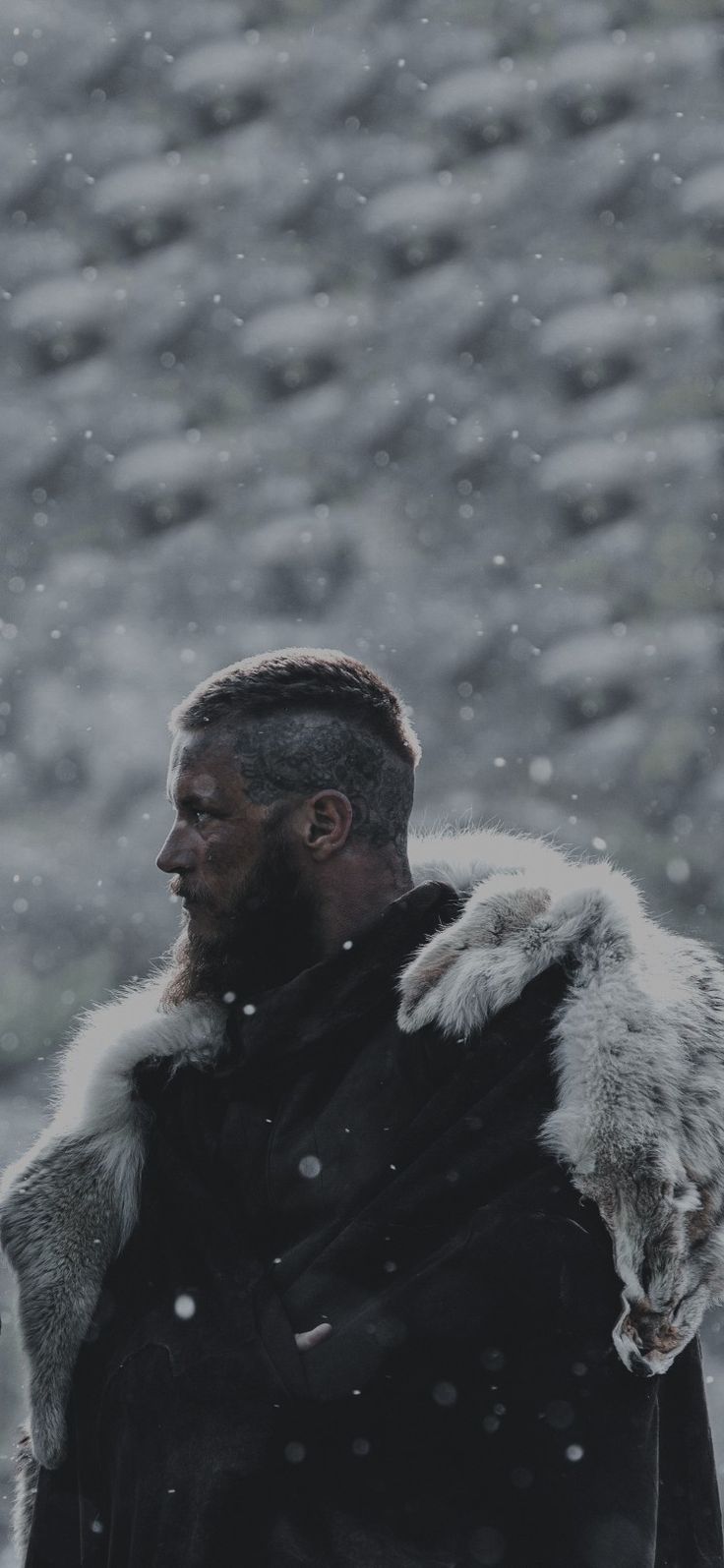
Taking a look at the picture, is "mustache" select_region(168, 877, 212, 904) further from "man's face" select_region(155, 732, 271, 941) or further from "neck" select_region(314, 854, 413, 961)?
"neck" select_region(314, 854, 413, 961)

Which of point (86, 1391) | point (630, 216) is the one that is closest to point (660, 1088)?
point (86, 1391)

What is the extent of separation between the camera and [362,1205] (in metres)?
1.65

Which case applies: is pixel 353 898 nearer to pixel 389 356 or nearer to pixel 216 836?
pixel 216 836

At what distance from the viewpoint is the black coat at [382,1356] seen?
1.50 m

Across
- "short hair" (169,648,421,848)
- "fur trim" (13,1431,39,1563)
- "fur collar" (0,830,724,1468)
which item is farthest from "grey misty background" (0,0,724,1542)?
"fur trim" (13,1431,39,1563)

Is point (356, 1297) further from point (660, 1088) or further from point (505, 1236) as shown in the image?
point (660, 1088)

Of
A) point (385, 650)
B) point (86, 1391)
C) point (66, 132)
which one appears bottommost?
point (86, 1391)

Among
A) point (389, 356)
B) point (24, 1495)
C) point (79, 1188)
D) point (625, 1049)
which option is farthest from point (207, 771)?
point (389, 356)

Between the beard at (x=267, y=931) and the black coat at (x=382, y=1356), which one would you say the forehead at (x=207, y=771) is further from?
the black coat at (x=382, y=1356)

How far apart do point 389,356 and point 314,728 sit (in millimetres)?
4033

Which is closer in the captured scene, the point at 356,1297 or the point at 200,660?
the point at 356,1297

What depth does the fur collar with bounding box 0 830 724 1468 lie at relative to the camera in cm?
144

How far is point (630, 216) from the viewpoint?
18.7ft

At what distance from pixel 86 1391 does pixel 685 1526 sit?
0.64 meters
